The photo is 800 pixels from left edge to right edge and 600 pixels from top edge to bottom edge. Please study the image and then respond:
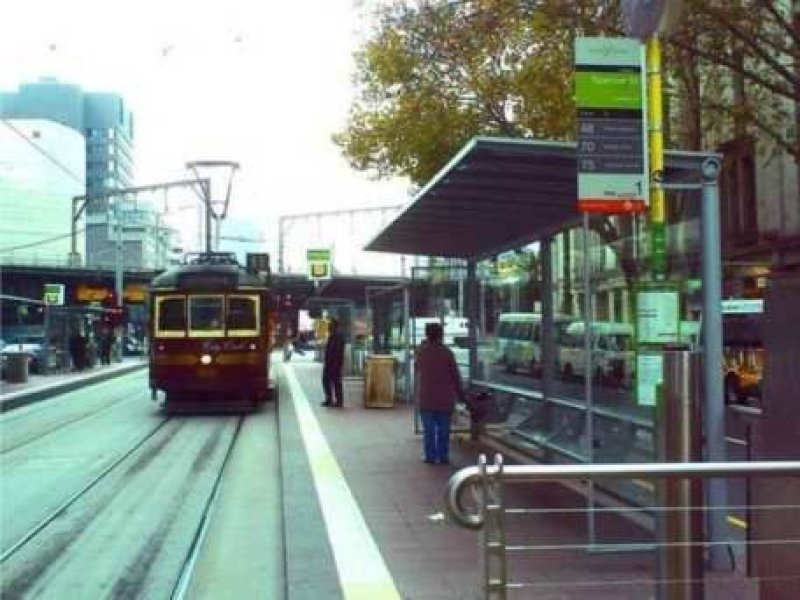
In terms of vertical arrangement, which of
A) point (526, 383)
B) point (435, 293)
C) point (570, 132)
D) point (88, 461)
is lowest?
point (88, 461)

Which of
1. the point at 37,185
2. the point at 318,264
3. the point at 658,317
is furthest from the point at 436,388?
the point at 37,185

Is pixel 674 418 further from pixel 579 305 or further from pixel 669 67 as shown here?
pixel 669 67

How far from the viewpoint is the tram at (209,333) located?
79.9 ft

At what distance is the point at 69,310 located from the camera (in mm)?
45500

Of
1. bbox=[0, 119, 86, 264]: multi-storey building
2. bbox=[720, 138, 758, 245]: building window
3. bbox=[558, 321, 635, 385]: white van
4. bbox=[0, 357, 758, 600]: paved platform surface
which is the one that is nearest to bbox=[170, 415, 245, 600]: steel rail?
bbox=[0, 357, 758, 600]: paved platform surface

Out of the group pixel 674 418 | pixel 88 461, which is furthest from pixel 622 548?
pixel 88 461

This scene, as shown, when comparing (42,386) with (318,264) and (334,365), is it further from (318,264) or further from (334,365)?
(334,365)

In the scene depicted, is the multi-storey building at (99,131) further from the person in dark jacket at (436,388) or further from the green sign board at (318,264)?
the person in dark jacket at (436,388)

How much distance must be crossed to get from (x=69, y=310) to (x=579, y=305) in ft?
121

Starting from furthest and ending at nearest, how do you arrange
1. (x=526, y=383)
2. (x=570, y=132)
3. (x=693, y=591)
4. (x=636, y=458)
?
(x=570, y=132) < (x=526, y=383) < (x=636, y=458) < (x=693, y=591)

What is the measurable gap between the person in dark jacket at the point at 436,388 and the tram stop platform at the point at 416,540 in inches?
14.0

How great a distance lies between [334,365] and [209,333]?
2.62m

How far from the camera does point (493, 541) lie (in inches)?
181

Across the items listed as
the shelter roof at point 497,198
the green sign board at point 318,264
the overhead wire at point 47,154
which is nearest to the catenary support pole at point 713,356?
the shelter roof at point 497,198
